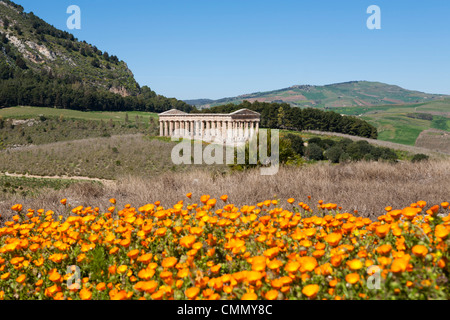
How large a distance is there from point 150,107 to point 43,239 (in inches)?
5254

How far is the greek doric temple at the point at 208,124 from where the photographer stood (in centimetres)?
8150

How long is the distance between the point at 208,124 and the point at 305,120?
33.2m

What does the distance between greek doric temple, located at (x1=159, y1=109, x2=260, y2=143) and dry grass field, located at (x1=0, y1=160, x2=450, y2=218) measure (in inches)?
2657

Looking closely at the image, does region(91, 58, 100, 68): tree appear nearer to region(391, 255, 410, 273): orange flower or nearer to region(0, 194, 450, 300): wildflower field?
region(0, 194, 450, 300): wildflower field

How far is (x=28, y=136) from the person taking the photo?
6994 cm

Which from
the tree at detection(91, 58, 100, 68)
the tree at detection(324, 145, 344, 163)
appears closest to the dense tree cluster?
the tree at detection(324, 145, 344, 163)

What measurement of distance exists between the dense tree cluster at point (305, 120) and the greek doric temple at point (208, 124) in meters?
17.6

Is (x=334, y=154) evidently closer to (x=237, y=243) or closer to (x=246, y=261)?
(x=246, y=261)

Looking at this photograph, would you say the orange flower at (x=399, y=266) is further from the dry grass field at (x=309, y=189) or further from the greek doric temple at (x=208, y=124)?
the greek doric temple at (x=208, y=124)

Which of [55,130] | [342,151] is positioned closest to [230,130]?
[342,151]

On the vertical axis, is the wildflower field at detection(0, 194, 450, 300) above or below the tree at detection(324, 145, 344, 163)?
above

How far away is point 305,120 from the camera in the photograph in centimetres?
10206

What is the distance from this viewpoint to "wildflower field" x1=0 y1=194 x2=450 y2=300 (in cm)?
298

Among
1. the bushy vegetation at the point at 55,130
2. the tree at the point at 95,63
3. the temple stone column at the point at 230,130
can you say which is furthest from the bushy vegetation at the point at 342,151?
the tree at the point at 95,63
